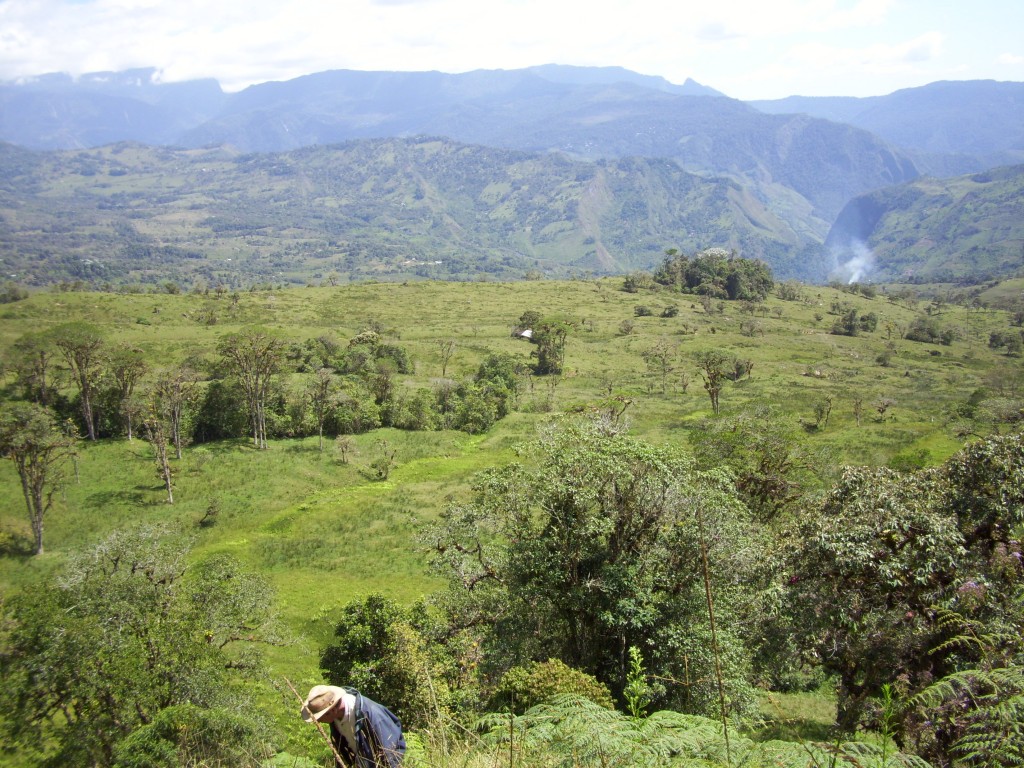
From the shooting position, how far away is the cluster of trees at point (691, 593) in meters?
10.8

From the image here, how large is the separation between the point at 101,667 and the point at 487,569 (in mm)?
9343

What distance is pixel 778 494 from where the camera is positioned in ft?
81.2

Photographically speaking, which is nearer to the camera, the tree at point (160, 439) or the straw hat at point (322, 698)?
the straw hat at point (322, 698)

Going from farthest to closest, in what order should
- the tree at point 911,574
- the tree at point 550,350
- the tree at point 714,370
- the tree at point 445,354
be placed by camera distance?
the tree at point 550,350
the tree at point 445,354
the tree at point 714,370
the tree at point 911,574

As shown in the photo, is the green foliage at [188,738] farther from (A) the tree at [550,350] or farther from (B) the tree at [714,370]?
(A) the tree at [550,350]

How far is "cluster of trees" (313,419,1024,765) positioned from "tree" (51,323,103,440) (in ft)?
122

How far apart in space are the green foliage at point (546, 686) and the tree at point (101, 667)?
5.05m

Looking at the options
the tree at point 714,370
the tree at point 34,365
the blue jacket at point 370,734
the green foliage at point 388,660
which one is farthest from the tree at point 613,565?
the tree at point 34,365

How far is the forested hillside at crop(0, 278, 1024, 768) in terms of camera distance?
9.52m

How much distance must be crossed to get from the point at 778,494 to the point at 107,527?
3600 centimetres

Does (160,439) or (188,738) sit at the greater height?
(188,738)

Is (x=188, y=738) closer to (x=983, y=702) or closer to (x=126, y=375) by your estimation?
(x=983, y=702)

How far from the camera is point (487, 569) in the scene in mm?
17062

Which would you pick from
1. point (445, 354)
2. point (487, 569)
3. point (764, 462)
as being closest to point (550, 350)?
point (445, 354)
